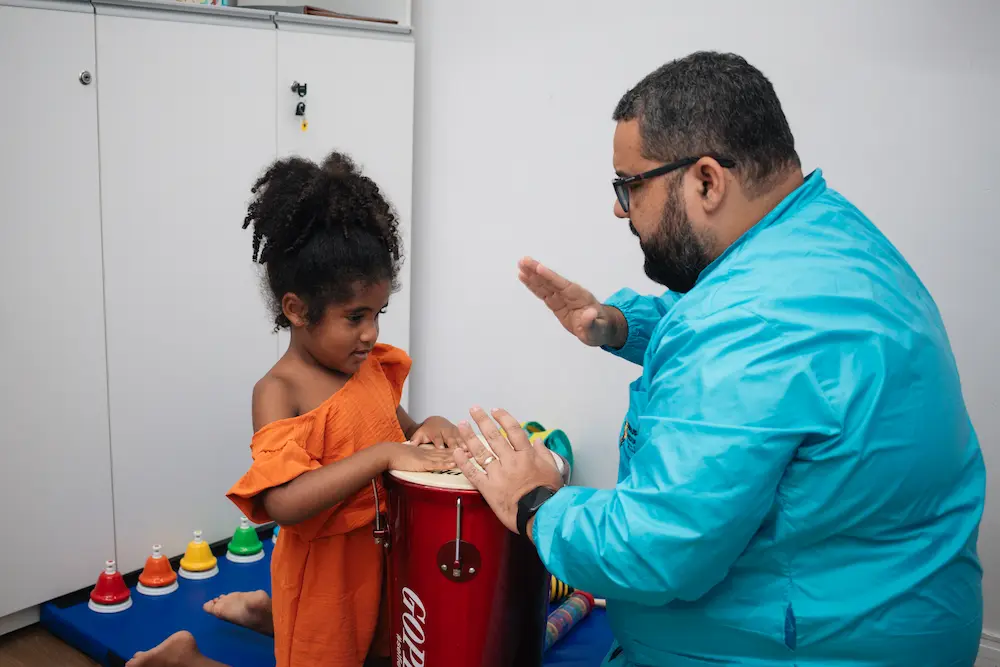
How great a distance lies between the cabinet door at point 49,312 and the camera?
2182mm

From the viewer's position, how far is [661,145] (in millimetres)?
1354

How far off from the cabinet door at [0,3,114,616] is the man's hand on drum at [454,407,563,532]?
144cm

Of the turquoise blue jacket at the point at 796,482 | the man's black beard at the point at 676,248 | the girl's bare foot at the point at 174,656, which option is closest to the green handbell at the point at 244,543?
the girl's bare foot at the point at 174,656

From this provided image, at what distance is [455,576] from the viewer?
1493 mm

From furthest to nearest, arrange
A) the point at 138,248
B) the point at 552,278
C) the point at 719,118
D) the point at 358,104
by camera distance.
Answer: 1. the point at 358,104
2. the point at 138,248
3. the point at 552,278
4. the point at 719,118

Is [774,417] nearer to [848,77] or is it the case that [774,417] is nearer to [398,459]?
[398,459]

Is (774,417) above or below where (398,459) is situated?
above

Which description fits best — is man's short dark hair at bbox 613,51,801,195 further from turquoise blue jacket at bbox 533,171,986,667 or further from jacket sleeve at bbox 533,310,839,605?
jacket sleeve at bbox 533,310,839,605

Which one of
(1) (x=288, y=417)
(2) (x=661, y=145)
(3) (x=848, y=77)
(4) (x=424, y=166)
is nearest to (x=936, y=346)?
(2) (x=661, y=145)

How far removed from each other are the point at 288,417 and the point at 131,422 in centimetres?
112

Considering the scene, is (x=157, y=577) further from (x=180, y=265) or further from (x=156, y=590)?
(x=180, y=265)

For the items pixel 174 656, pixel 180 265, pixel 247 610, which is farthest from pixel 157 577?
pixel 180 265

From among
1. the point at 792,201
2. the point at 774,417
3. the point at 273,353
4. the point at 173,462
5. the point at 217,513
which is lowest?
the point at 217,513

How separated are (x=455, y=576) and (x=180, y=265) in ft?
5.00
